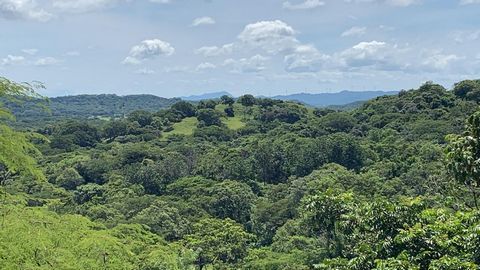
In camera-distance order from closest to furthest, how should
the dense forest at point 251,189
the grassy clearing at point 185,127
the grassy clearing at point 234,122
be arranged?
the dense forest at point 251,189 < the grassy clearing at point 185,127 < the grassy clearing at point 234,122

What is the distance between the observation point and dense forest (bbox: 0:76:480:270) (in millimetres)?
11141

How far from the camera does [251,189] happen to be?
53.8m

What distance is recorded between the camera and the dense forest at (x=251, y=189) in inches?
439

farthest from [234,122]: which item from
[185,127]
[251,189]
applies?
[251,189]

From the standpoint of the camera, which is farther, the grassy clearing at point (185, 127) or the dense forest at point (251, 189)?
the grassy clearing at point (185, 127)

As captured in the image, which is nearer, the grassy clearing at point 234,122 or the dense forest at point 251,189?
the dense forest at point 251,189

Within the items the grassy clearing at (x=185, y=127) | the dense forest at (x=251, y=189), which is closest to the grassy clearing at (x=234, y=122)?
the dense forest at (x=251, y=189)

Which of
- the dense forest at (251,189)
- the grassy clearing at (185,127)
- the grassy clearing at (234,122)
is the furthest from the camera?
the grassy clearing at (234,122)

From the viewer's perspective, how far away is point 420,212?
13.1 metres

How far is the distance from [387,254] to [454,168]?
8.87 feet

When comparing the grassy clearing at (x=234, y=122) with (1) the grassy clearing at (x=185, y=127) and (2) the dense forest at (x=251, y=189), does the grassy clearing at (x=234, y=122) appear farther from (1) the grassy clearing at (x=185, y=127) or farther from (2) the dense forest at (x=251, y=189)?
(1) the grassy clearing at (x=185, y=127)

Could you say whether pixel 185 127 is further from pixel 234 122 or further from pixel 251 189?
pixel 251 189

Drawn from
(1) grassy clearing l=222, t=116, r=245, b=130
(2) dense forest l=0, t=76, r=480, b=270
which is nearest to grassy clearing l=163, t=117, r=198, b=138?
(2) dense forest l=0, t=76, r=480, b=270

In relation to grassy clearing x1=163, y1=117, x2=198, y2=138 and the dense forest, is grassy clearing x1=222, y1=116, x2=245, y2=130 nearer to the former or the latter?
the dense forest
